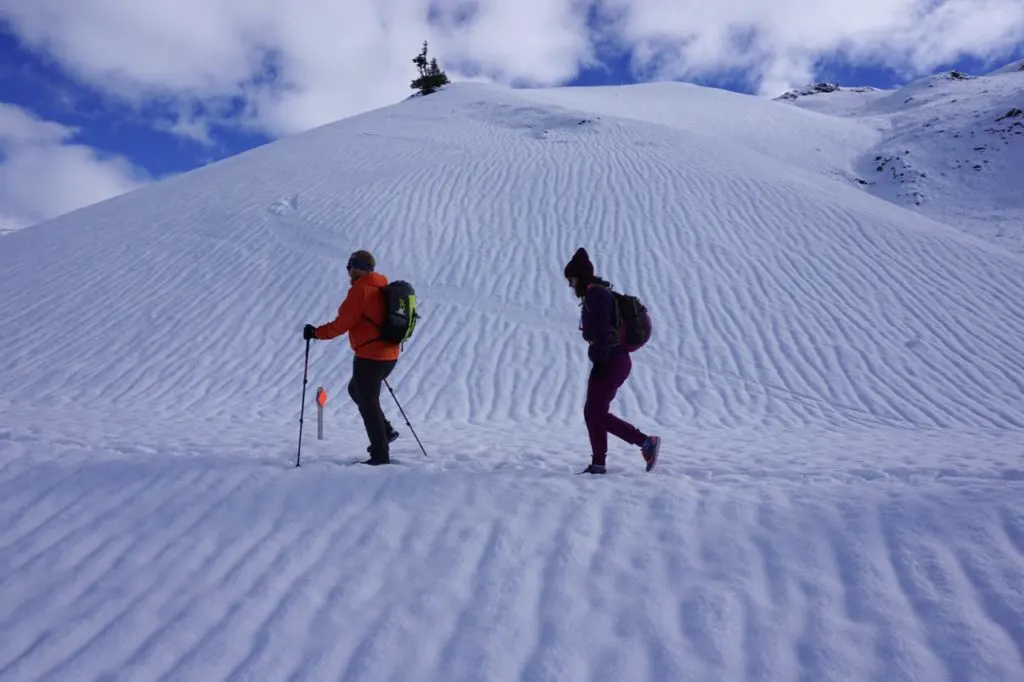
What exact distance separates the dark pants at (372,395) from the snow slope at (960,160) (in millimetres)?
16293

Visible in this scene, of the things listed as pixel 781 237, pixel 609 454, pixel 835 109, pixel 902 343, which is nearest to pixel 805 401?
pixel 902 343

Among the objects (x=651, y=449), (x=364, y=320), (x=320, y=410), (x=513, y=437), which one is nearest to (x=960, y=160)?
(x=513, y=437)

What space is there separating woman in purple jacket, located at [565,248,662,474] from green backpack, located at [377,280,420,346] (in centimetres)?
111

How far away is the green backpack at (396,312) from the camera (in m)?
4.16

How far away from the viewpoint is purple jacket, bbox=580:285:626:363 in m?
4.02

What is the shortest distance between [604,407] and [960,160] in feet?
78.7

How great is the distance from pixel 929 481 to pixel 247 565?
397 cm

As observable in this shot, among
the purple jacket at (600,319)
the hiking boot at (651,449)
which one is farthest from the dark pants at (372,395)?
the hiking boot at (651,449)

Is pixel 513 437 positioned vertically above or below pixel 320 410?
below

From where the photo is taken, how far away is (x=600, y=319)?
13.2ft

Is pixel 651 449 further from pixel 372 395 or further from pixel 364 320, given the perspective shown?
pixel 364 320

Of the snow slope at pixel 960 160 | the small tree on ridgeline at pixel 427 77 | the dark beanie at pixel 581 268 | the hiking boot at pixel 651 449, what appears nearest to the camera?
the dark beanie at pixel 581 268

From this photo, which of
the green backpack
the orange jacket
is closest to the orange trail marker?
the orange jacket

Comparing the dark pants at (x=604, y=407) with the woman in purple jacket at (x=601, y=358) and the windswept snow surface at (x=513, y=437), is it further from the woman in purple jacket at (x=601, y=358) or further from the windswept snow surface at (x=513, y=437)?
the windswept snow surface at (x=513, y=437)
